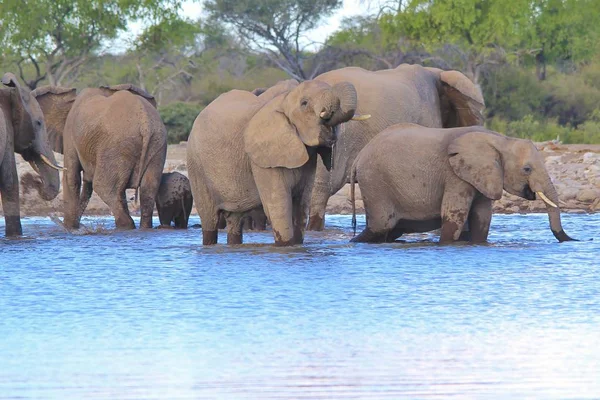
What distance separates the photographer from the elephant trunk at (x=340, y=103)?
28.4 ft

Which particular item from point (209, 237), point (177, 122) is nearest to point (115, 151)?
point (209, 237)

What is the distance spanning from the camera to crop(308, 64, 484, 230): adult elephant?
11672mm

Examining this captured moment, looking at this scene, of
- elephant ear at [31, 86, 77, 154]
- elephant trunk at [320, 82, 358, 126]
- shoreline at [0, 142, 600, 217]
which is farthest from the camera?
shoreline at [0, 142, 600, 217]

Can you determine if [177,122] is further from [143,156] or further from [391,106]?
[391,106]

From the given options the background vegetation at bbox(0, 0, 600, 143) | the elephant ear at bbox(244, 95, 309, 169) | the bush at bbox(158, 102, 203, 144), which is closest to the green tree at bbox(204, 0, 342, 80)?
the background vegetation at bbox(0, 0, 600, 143)

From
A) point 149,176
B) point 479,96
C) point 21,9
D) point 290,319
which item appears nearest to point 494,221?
point 479,96

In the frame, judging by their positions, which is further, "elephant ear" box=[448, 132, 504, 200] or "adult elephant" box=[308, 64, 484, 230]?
"adult elephant" box=[308, 64, 484, 230]

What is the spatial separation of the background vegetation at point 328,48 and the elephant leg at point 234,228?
1680 cm

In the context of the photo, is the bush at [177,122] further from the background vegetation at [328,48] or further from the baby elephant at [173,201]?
the baby elephant at [173,201]

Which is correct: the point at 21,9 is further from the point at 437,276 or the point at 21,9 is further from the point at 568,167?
the point at 437,276

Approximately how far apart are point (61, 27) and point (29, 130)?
20093 millimetres

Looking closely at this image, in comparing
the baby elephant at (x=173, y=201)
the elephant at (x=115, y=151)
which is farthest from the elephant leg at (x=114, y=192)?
the baby elephant at (x=173, y=201)

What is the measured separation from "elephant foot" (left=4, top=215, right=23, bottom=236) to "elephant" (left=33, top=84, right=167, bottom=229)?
102cm

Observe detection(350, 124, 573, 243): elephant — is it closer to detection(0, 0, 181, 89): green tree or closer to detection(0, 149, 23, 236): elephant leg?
detection(0, 149, 23, 236): elephant leg
